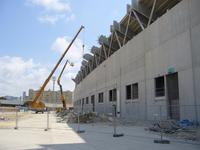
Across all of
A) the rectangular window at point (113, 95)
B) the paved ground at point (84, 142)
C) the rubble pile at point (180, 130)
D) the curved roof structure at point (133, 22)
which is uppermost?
the curved roof structure at point (133, 22)

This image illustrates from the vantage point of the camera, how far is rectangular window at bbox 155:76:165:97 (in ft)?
89.1

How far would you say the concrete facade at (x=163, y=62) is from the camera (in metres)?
21.0

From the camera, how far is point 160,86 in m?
28.0

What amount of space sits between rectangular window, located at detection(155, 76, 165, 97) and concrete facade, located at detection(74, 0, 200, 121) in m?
0.41

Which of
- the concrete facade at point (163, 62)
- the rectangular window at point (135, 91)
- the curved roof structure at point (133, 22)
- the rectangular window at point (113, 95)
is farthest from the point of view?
the rectangular window at point (113, 95)

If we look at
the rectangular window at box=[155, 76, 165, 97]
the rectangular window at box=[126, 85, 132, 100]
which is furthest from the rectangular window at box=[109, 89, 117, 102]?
the rectangular window at box=[155, 76, 165, 97]

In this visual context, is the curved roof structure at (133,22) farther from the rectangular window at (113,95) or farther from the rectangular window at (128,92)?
the rectangular window at (128,92)

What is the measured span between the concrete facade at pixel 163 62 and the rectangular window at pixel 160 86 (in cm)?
41

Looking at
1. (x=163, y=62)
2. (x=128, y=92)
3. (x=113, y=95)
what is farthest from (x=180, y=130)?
(x=113, y=95)

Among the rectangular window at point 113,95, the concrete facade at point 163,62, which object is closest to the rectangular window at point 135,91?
the concrete facade at point 163,62

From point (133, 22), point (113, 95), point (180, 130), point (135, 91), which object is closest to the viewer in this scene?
point (180, 130)

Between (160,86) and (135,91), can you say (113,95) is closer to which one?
(135,91)

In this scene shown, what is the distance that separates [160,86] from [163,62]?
318 cm

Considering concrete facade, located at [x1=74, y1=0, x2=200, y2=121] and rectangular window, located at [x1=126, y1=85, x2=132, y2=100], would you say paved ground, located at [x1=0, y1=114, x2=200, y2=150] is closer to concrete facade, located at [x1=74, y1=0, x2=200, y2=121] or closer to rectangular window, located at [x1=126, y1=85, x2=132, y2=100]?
concrete facade, located at [x1=74, y1=0, x2=200, y2=121]
